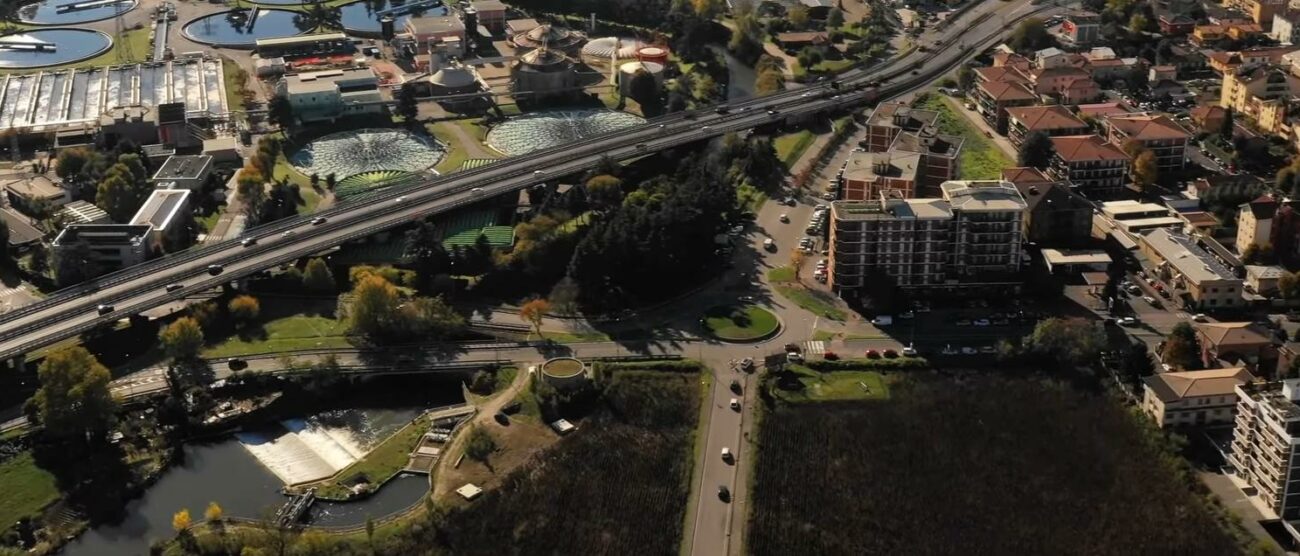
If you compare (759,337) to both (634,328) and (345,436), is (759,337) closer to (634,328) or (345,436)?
(634,328)

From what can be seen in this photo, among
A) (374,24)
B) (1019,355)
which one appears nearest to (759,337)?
(1019,355)

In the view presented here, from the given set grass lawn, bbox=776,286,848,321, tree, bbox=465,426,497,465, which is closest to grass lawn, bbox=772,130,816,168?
grass lawn, bbox=776,286,848,321

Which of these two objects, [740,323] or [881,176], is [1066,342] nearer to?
[740,323]

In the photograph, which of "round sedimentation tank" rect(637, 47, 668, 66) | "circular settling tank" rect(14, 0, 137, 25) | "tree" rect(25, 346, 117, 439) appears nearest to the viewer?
"tree" rect(25, 346, 117, 439)

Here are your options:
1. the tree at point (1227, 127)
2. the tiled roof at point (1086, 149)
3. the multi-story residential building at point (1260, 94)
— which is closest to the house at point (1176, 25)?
the multi-story residential building at point (1260, 94)

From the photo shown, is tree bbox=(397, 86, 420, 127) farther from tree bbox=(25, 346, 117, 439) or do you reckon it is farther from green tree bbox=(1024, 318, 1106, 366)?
green tree bbox=(1024, 318, 1106, 366)
